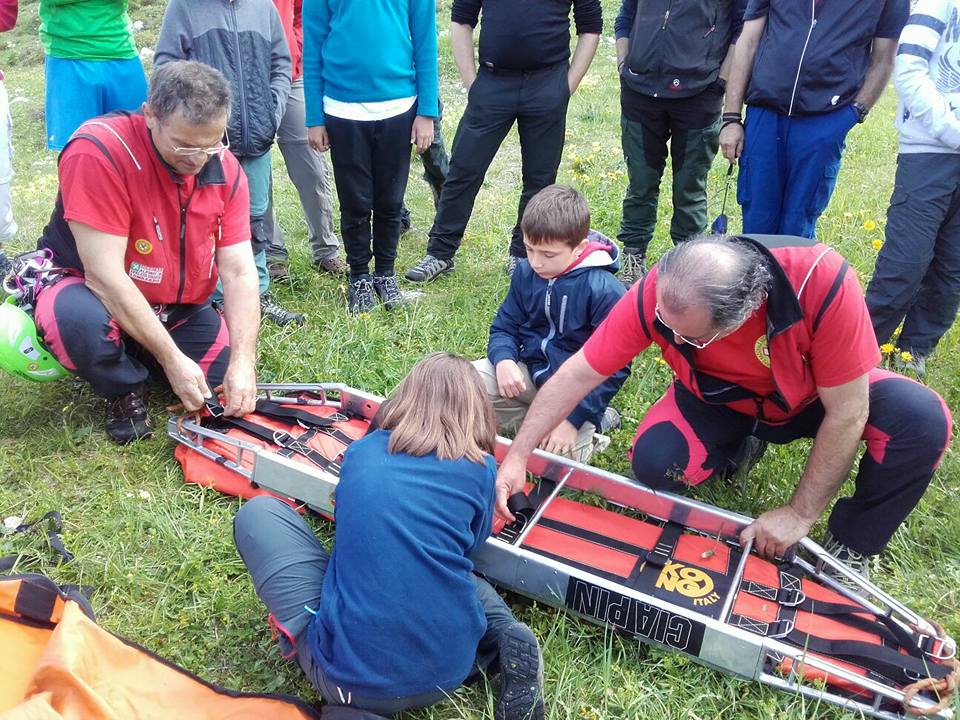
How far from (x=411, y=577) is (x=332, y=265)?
3870 mm

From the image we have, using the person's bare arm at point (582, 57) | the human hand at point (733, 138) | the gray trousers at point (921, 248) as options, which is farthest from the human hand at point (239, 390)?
the gray trousers at point (921, 248)

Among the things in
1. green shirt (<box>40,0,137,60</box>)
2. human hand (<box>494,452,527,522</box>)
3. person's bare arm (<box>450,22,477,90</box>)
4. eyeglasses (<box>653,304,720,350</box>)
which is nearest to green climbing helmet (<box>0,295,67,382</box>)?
green shirt (<box>40,0,137,60</box>)

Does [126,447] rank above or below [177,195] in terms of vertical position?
below

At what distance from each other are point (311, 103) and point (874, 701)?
4320 mm

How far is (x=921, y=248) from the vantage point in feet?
13.8

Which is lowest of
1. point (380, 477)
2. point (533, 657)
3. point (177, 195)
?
point (533, 657)

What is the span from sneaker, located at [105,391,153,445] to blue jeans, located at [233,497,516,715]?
1347mm

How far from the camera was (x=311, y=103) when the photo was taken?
16.9 ft

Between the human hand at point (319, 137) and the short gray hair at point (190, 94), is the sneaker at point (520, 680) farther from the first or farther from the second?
the human hand at point (319, 137)

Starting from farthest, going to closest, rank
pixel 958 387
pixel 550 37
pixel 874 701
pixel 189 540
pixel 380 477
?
pixel 550 37 → pixel 958 387 → pixel 189 540 → pixel 874 701 → pixel 380 477

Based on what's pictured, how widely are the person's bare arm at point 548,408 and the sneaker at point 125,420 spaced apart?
1.90 meters

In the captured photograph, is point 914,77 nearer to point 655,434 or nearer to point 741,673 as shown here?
point 655,434

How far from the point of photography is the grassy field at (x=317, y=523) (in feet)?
9.35

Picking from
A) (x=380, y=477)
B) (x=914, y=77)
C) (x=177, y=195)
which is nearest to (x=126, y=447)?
(x=177, y=195)
